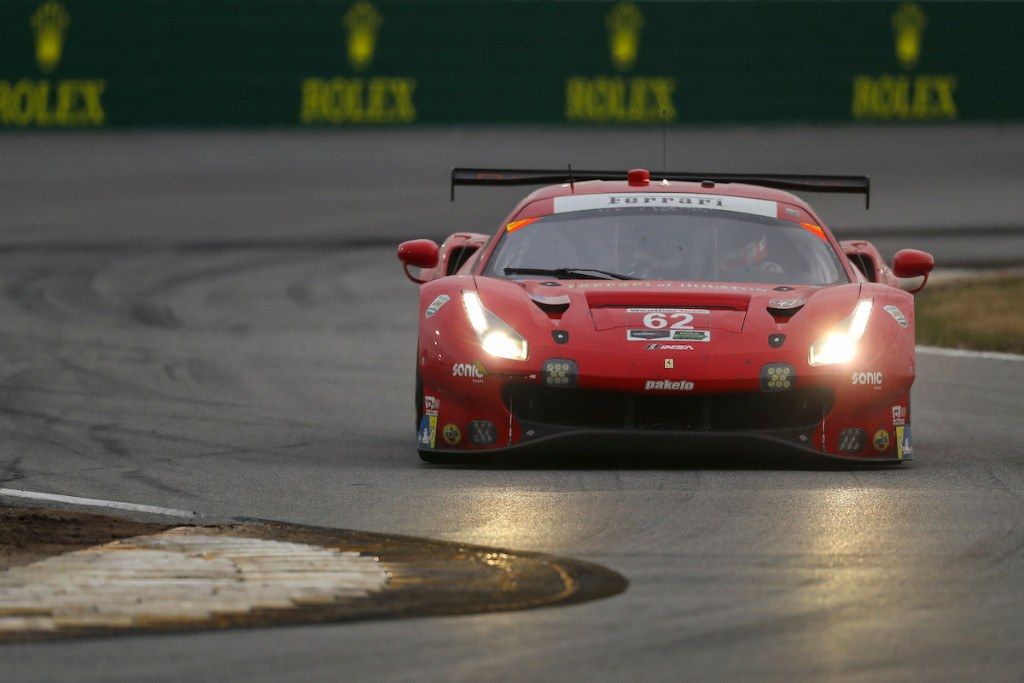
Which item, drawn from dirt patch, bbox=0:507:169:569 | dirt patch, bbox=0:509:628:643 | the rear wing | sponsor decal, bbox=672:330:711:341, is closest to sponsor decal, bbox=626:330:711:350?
sponsor decal, bbox=672:330:711:341

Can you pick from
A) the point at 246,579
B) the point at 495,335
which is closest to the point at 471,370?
the point at 495,335

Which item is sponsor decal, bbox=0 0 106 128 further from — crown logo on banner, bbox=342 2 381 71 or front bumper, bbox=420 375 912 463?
front bumper, bbox=420 375 912 463

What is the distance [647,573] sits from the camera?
6203 millimetres

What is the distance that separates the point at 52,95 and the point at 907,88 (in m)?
12.4

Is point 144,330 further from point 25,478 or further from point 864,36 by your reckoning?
point 864,36

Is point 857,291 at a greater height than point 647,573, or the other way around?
point 857,291

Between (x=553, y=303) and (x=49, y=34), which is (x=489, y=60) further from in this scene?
(x=553, y=303)

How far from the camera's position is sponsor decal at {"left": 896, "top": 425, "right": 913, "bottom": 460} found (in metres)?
8.63

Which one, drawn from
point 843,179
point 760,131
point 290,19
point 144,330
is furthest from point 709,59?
point 843,179

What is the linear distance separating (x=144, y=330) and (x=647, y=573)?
29.6 ft

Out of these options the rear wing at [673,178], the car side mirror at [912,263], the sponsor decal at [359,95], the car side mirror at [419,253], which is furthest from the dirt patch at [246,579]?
the sponsor decal at [359,95]

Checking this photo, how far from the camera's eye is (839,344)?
849 centimetres

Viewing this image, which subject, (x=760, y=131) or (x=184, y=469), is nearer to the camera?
(x=184, y=469)

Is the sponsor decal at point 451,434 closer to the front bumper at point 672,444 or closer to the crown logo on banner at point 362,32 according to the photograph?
the front bumper at point 672,444
